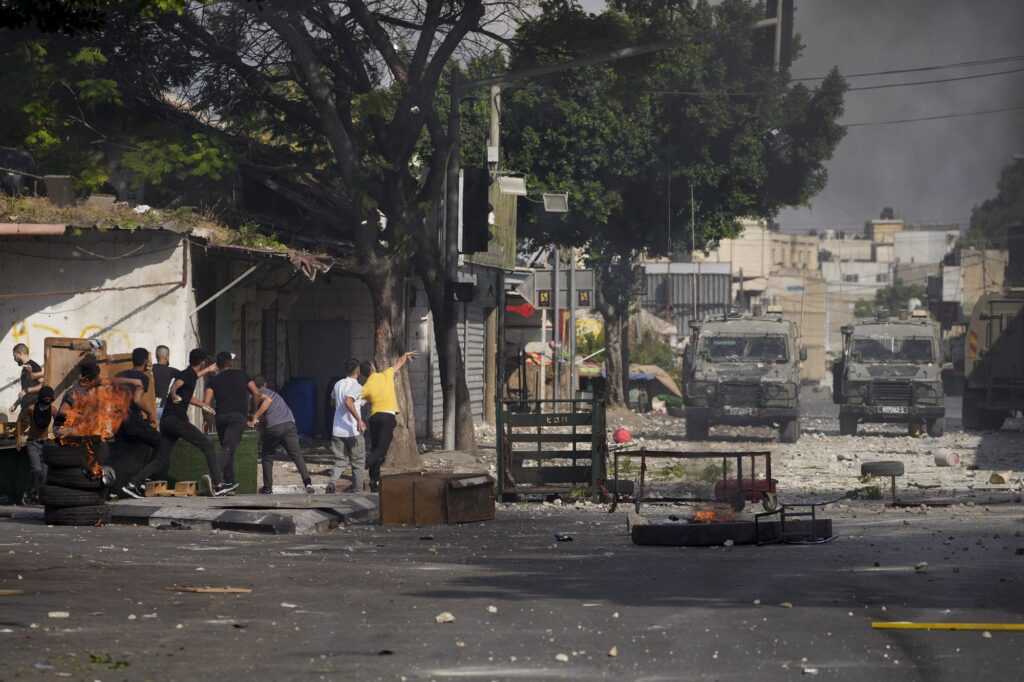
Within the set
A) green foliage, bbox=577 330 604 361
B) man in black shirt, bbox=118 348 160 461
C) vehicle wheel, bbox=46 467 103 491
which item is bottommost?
vehicle wheel, bbox=46 467 103 491

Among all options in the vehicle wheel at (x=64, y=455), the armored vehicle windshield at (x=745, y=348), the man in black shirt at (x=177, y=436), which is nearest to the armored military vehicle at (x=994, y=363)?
the armored vehicle windshield at (x=745, y=348)

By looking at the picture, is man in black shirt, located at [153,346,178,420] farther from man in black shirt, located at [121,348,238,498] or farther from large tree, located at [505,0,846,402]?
large tree, located at [505,0,846,402]

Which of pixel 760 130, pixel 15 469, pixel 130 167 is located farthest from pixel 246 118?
pixel 760 130

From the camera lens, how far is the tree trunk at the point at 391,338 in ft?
73.4

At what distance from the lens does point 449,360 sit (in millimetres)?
24469

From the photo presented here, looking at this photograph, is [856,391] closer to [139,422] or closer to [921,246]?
[139,422]

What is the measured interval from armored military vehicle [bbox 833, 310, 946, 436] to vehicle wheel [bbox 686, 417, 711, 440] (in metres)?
3.04

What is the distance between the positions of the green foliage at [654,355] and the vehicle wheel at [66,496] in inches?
1722

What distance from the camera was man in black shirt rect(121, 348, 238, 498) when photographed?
1645cm

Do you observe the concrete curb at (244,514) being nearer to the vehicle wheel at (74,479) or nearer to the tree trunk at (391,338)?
the vehicle wheel at (74,479)

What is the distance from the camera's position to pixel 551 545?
1340 cm

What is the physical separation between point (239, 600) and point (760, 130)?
35.2 meters

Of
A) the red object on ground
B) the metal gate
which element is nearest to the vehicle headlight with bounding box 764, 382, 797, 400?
the red object on ground

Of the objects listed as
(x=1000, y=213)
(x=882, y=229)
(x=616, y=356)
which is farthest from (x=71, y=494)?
(x=882, y=229)
